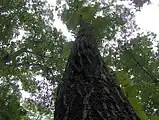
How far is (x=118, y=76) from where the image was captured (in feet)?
12.0

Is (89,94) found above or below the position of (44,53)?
below

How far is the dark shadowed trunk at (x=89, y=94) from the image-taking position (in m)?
2.25

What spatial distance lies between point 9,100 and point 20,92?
9.71 feet

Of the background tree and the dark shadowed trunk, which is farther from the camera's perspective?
the background tree

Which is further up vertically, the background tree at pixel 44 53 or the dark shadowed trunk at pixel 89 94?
the background tree at pixel 44 53

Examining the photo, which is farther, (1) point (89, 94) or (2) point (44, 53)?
(2) point (44, 53)

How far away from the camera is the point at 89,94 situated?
8.25 feet

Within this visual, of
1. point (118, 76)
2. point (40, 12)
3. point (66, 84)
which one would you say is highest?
point (40, 12)

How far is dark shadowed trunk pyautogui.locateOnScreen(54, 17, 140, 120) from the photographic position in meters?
2.25

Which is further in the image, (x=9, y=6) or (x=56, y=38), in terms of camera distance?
(x=56, y=38)

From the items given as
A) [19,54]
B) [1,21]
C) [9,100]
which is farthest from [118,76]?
[19,54]

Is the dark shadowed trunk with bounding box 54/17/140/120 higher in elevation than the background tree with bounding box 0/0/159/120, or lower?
lower

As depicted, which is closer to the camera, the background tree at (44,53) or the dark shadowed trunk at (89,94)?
the dark shadowed trunk at (89,94)

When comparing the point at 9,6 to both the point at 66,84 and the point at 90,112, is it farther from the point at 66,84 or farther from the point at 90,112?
the point at 90,112
